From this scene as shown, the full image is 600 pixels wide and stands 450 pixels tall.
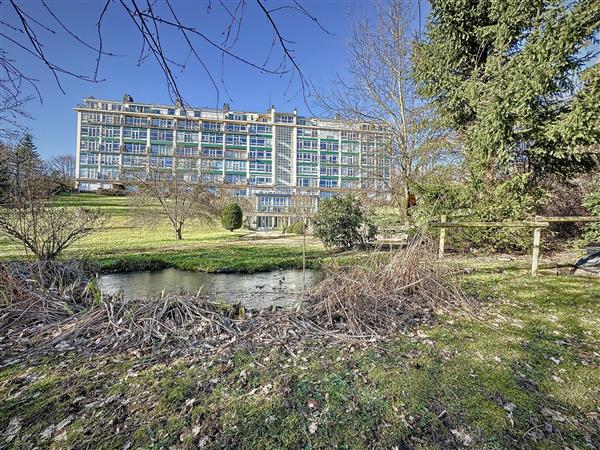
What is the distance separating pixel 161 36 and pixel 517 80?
7.66m

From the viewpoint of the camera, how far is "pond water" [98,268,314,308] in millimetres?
5056

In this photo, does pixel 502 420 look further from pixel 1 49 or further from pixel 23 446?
pixel 1 49

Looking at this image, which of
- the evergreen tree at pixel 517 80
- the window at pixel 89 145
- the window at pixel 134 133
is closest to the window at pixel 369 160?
the evergreen tree at pixel 517 80

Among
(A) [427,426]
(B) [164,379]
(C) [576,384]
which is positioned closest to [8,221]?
(B) [164,379]

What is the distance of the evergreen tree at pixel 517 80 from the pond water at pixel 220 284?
231 inches

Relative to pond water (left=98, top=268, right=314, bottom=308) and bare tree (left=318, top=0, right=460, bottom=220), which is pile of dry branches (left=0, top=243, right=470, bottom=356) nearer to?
pond water (left=98, top=268, right=314, bottom=308)

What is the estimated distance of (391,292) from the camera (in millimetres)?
3783

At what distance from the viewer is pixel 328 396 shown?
78.5 inches

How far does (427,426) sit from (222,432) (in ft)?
3.78

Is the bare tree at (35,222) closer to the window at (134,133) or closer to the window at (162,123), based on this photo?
the window at (134,133)

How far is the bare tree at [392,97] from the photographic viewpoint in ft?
34.2

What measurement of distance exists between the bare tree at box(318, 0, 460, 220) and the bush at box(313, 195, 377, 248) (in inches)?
63.8

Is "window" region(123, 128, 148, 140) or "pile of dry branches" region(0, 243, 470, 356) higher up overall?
"window" region(123, 128, 148, 140)

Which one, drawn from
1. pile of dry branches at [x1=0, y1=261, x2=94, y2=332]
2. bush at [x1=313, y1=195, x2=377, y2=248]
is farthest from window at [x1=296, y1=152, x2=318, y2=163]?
pile of dry branches at [x1=0, y1=261, x2=94, y2=332]
